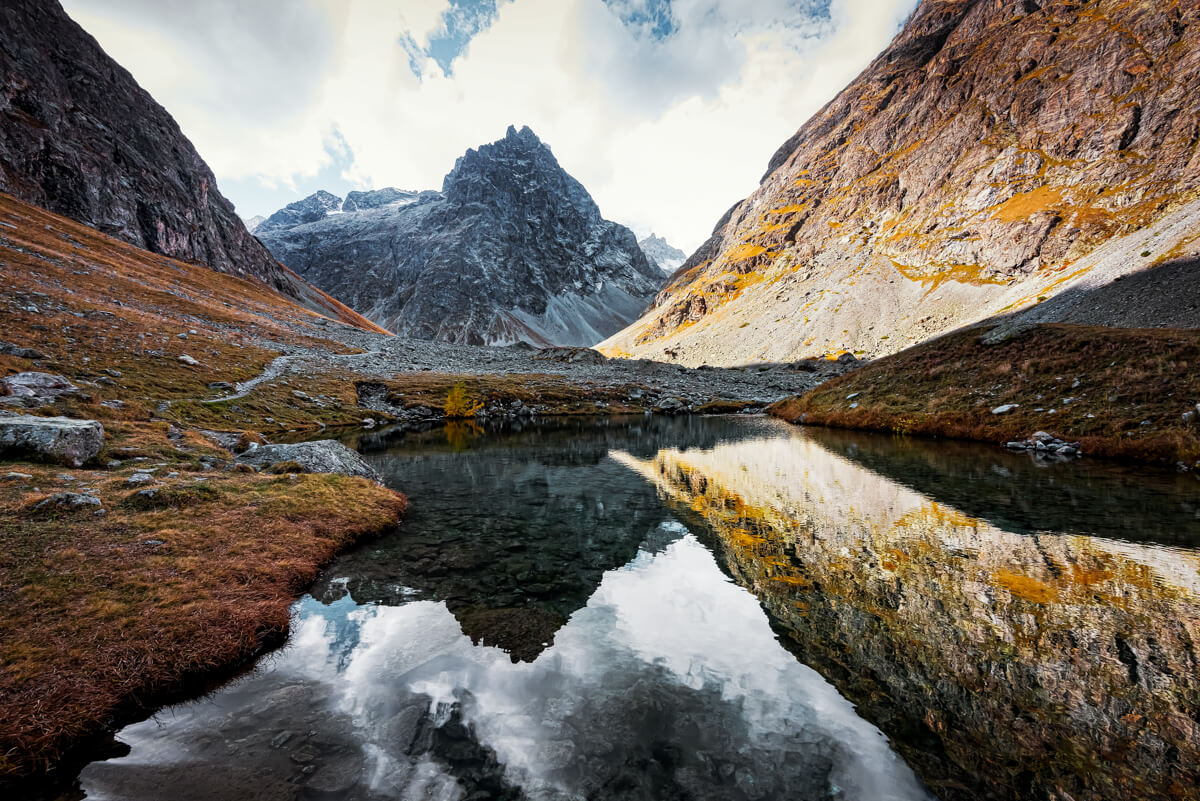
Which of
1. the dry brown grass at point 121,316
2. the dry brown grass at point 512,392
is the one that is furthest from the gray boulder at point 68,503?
the dry brown grass at point 512,392

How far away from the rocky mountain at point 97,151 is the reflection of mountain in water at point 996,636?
135m

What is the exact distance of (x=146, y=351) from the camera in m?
41.2

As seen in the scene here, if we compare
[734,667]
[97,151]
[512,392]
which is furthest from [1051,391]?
[97,151]

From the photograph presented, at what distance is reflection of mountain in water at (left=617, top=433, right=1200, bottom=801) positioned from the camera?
20.8 ft

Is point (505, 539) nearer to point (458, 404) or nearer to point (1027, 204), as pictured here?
point (458, 404)

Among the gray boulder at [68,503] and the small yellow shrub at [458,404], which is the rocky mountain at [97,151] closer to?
the small yellow shrub at [458,404]

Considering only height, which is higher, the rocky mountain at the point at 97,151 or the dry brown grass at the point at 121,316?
the rocky mountain at the point at 97,151

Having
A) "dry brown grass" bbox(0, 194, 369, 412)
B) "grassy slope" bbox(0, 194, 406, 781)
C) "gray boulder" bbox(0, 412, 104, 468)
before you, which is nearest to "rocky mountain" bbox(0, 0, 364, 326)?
"dry brown grass" bbox(0, 194, 369, 412)

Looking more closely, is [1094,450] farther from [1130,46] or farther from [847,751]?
[1130,46]

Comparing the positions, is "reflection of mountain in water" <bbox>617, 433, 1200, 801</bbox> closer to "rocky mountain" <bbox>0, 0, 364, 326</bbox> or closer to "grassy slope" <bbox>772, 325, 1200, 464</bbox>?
"grassy slope" <bbox>772, 325, 1200, 464</bbox>

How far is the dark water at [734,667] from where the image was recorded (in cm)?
634

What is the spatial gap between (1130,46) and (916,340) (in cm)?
9700

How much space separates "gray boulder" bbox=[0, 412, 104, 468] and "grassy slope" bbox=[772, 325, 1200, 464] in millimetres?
47948

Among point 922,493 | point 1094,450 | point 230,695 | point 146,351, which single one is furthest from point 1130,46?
point 146,351
